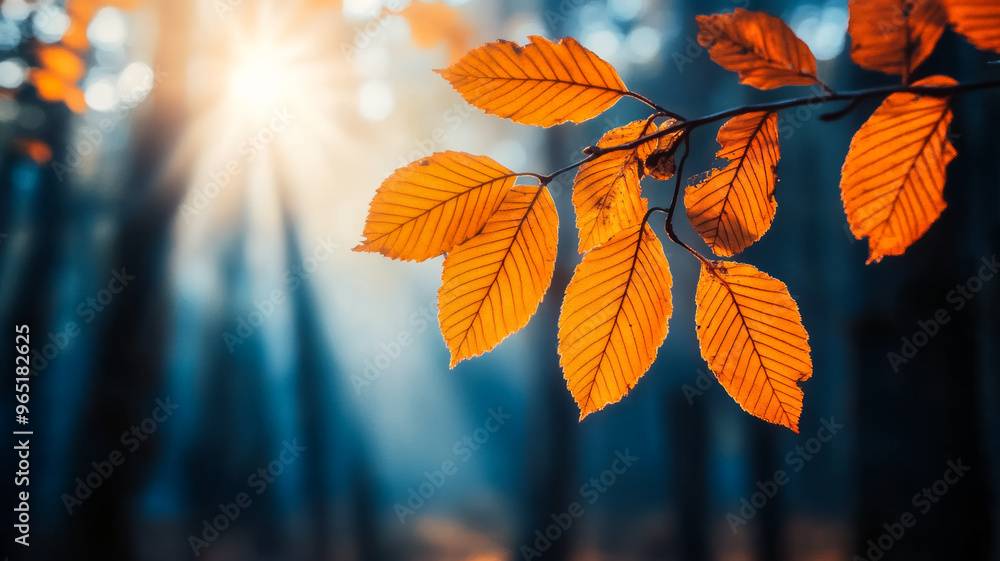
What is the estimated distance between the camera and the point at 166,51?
201cm

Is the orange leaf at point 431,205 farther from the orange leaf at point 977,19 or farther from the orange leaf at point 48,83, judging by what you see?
the orange leaf at point 48,83

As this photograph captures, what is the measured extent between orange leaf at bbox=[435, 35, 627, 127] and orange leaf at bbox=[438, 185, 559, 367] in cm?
5

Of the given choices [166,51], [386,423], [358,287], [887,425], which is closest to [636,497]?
[386,423]

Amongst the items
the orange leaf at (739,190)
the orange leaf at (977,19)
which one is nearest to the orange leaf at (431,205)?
the orange leaf at (739,190)

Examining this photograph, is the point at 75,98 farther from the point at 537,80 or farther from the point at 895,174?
the point at 895,174

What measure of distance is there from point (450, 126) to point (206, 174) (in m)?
1.62

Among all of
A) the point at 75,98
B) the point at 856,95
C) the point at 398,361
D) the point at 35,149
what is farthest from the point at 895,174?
the point at 398,361

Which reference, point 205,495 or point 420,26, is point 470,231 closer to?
point 420,26

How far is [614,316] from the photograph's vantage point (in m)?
0.26

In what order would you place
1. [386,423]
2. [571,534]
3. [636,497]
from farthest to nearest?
[386,423] → [636,497] → [571,534]

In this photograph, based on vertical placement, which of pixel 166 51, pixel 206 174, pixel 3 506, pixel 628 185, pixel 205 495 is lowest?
Result: pixel 205 495

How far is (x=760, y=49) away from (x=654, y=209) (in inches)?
4.0

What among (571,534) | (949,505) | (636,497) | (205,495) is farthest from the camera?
(636,497)

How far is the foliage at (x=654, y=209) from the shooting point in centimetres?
25
